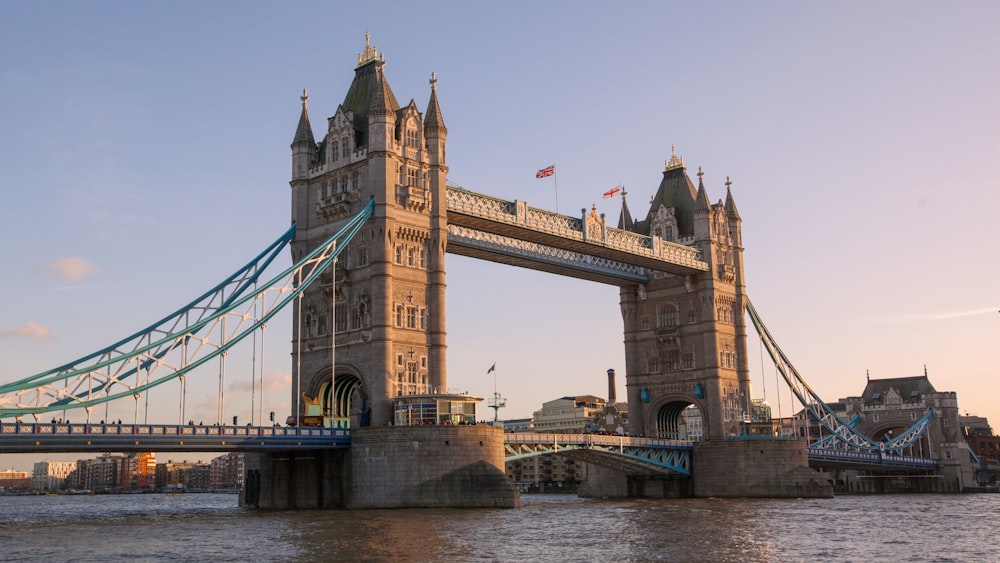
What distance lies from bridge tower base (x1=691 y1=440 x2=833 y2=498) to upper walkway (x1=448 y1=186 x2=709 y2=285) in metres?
16.9

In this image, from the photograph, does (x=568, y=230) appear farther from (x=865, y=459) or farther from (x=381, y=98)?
(x=865, y=459)

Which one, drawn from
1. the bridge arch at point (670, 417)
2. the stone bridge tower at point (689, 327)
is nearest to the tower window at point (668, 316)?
the stone bridge tower at point (689, 327)

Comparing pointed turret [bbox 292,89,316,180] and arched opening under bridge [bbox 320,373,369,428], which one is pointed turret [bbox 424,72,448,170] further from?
arched opening under bridge [bbox 320,373,369,428]

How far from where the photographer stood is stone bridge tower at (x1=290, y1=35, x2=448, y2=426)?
233 ft

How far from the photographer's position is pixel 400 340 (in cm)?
7162

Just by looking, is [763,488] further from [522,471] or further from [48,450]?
[522,471]

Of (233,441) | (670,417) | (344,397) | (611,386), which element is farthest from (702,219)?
(611,386)

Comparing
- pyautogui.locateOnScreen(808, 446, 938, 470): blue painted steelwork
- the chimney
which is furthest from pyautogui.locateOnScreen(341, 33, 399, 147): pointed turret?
the chimney

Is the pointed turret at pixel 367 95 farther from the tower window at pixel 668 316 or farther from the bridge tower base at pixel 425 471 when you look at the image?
the tower window at pixel 668 316

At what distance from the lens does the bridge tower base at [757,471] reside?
294 feet

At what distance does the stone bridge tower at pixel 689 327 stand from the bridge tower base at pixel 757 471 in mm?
5582

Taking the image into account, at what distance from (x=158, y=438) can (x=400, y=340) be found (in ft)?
58.9

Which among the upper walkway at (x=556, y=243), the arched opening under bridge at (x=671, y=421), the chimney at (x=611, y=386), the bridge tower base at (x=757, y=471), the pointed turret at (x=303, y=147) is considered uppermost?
the pointed turret at (x=303, y=147)

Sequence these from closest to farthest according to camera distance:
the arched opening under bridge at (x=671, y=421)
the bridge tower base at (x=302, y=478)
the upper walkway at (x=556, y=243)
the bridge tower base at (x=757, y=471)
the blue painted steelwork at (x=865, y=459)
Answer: the bridge tower base at (x=302, y=478) < the upper walkway at (x=556, y=243) < the bridge tower base at (x=757, y=471) < the blue painted steelwork at (x=865, y=459) < the arched opening under bridge at (x=671, y=421)
